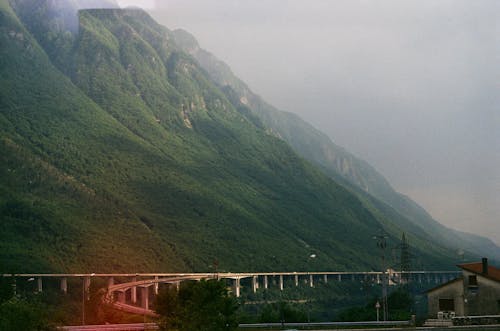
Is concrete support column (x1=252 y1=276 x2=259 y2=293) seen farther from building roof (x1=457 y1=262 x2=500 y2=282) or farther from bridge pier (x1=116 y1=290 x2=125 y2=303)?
building roof (x1=457 y1=262 x2=500 y2=282)

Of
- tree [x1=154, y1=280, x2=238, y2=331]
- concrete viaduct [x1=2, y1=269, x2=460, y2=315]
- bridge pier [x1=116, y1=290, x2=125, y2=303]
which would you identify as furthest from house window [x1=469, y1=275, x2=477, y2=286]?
bridge pier [x1=116, y1=290, x2=125, y2=303]

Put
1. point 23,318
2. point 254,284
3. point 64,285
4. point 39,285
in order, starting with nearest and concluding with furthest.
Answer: point 23,318 < point 39,285 < point 64,285 < point 254,284

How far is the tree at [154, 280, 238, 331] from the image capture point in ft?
168

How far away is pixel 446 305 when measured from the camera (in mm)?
59875

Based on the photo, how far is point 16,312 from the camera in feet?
162

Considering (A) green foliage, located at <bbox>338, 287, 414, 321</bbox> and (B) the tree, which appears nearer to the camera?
(B) the tree

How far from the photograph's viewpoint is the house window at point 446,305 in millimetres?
59656

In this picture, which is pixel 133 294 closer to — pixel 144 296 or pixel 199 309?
pixel 144 296

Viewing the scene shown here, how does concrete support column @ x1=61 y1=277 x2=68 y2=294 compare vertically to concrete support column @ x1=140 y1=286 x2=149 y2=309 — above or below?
above

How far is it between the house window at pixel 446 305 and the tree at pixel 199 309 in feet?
52.1

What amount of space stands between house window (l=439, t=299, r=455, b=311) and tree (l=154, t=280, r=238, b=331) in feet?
52.1

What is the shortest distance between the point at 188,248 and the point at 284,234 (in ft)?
129

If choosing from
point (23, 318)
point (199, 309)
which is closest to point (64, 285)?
point (199, 309)

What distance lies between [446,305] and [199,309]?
19055 mm
